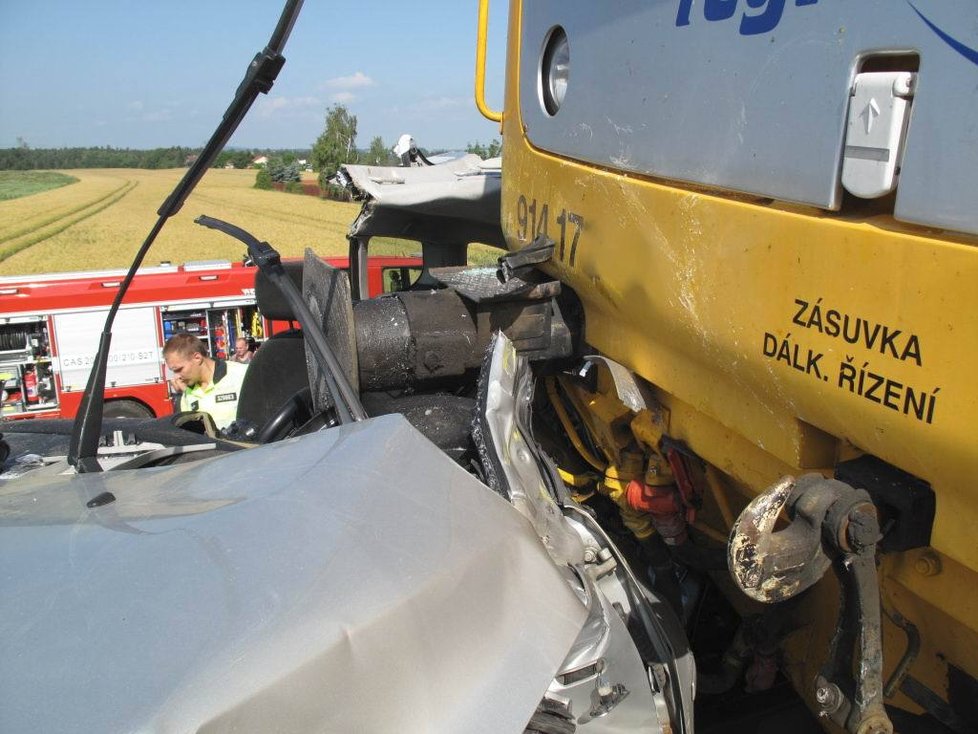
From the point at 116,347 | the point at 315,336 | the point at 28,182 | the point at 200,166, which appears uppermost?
the point at 200,166

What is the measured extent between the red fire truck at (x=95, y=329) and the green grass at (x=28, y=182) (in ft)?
166

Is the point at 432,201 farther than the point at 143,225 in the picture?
No

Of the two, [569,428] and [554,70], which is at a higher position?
[554,70]

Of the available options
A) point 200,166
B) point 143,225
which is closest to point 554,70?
point 200,166

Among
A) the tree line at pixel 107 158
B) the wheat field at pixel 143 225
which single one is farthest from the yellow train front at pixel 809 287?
the tree line at pixel 107 158

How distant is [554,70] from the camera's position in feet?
6.91

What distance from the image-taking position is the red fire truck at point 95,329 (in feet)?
30.9

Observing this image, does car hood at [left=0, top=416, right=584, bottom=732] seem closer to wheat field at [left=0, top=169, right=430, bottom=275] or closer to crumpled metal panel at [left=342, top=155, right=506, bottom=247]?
crumpled metal panel at [left=342, top=155, right=506, bottom=247]

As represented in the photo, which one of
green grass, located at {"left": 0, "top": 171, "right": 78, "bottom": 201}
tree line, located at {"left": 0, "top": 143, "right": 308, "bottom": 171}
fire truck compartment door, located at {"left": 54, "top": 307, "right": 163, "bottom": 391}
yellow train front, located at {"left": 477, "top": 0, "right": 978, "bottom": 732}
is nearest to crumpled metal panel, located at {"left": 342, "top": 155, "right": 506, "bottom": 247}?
yellow train front, located at {"left": 477, "top": 0, "right": 978, "bottom": 732}

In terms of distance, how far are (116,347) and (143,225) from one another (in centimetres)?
3440

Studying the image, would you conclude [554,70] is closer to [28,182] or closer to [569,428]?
[569,428]

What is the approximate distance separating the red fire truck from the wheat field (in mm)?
8216

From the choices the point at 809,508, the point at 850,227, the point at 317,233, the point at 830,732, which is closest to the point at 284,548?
the point at 809,508

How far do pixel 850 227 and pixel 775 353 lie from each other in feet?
0.88
